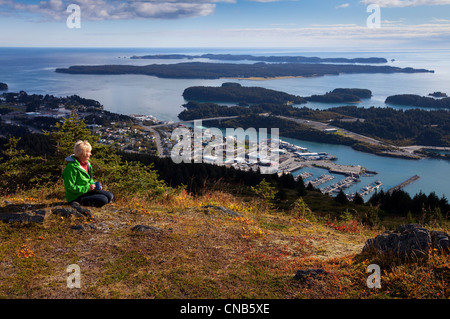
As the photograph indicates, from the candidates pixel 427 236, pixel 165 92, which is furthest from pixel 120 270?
pixel 165 92

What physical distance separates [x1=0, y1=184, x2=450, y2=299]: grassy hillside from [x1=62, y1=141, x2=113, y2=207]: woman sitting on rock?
1.21 feet

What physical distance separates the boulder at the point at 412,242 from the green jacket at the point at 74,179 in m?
5.57

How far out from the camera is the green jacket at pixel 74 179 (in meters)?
6.23

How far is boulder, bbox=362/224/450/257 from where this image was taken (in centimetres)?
470

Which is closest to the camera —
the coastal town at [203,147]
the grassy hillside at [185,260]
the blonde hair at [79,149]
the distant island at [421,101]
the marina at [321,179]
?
the grassy hillside at [185,260]

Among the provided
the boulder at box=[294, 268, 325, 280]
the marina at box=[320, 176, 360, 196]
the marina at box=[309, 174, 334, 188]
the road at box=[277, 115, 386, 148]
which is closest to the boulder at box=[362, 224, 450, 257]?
the boulder at box=[294, 268, 325, 280]

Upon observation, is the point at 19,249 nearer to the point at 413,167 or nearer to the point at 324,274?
the point at 324,274

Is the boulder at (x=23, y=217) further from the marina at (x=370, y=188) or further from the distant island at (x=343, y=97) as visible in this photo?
the distant island at (x=343, y=97)

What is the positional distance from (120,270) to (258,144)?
82.9m

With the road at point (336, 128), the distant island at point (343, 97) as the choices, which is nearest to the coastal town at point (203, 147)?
the road at point (336, 128)

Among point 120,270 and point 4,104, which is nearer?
point 120,270

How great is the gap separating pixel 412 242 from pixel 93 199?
6127 millimetres

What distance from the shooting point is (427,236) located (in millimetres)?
4828

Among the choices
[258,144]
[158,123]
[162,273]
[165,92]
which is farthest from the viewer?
[165,92]
